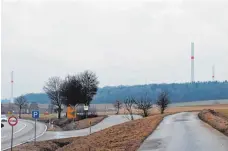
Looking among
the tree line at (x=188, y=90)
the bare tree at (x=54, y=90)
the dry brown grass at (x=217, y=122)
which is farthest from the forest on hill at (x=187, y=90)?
the dry brown grass at (x=217, y=122)

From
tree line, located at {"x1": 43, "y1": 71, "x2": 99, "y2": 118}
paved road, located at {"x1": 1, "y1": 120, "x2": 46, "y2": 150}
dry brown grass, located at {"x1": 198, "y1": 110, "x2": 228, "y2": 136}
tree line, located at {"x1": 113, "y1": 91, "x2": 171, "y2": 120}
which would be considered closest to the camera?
dry brown grass, located at {"x1": 198, "y1": 110, "x2": 228, "y2": 136}

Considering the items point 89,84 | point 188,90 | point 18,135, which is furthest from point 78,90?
point 188,90

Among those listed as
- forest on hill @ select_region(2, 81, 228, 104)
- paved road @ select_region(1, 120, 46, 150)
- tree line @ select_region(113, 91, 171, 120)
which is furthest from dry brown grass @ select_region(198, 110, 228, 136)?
forest on hill @ select_region(2, 81, 228, 104)

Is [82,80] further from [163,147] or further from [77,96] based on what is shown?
[163,147]

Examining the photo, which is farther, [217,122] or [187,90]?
[187,90]

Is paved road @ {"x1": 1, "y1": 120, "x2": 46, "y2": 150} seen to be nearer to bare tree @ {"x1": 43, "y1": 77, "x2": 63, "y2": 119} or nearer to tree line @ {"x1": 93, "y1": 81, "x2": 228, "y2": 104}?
bare tree @ {"x1": 43, "y1": 77, "x2": 63, "y2": 119}

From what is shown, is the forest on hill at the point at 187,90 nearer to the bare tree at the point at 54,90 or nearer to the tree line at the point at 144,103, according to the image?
the bare tree at the point at 54,90

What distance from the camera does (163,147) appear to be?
17.6 meters

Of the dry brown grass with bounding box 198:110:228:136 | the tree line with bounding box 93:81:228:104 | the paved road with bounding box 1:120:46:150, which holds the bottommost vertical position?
the paved road with bounding box 1:120:46:150

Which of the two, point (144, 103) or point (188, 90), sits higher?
point (188, 90)

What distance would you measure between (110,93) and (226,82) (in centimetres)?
4811

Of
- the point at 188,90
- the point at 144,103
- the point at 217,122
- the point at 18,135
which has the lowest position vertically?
the point at 18,135

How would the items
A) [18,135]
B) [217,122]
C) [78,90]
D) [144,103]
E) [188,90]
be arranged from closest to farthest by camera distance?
[217,122]
[18,135]
[144,103]
[78,90]
[188,90]

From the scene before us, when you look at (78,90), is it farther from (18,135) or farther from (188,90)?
(188,90)
